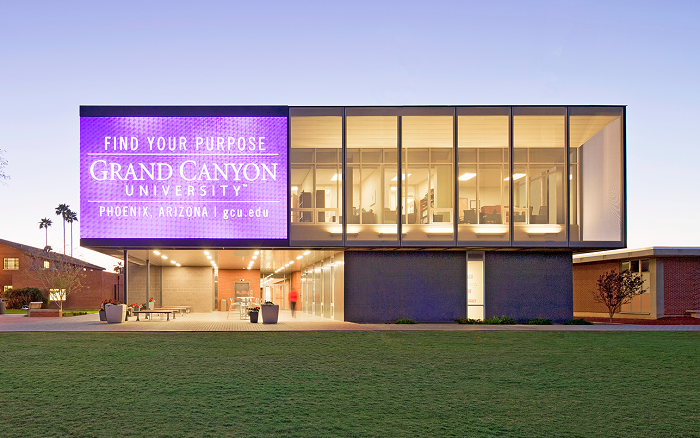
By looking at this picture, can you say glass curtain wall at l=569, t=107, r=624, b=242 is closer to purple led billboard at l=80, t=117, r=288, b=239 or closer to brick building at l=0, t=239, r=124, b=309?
purple led billboard at l=80, t=117, r=288, b=239

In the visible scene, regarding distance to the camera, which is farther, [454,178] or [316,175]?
[316,175]

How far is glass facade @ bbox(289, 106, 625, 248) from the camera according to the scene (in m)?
25.0

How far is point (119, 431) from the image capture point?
695cm

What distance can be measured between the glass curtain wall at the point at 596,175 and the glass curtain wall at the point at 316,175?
9755mm

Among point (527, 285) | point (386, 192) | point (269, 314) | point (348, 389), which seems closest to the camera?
point (348, 389)

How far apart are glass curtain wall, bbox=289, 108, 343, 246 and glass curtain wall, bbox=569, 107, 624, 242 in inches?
384

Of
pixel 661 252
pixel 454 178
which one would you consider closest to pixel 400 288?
pixel 454 178

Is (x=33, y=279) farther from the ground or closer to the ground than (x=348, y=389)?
closer to the ground

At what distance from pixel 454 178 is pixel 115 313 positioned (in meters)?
15.2

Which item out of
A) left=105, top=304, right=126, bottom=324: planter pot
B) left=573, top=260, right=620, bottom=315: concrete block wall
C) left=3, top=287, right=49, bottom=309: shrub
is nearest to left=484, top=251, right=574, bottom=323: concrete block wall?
left=573, top=260, right=620, bottom=315: concrete block wall

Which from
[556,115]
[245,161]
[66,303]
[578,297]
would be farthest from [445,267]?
[66,303]

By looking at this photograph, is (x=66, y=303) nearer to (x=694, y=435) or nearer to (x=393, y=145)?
(x=393, y=145)

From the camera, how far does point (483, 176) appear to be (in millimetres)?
25578

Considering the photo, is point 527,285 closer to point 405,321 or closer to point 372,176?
point 405,321
